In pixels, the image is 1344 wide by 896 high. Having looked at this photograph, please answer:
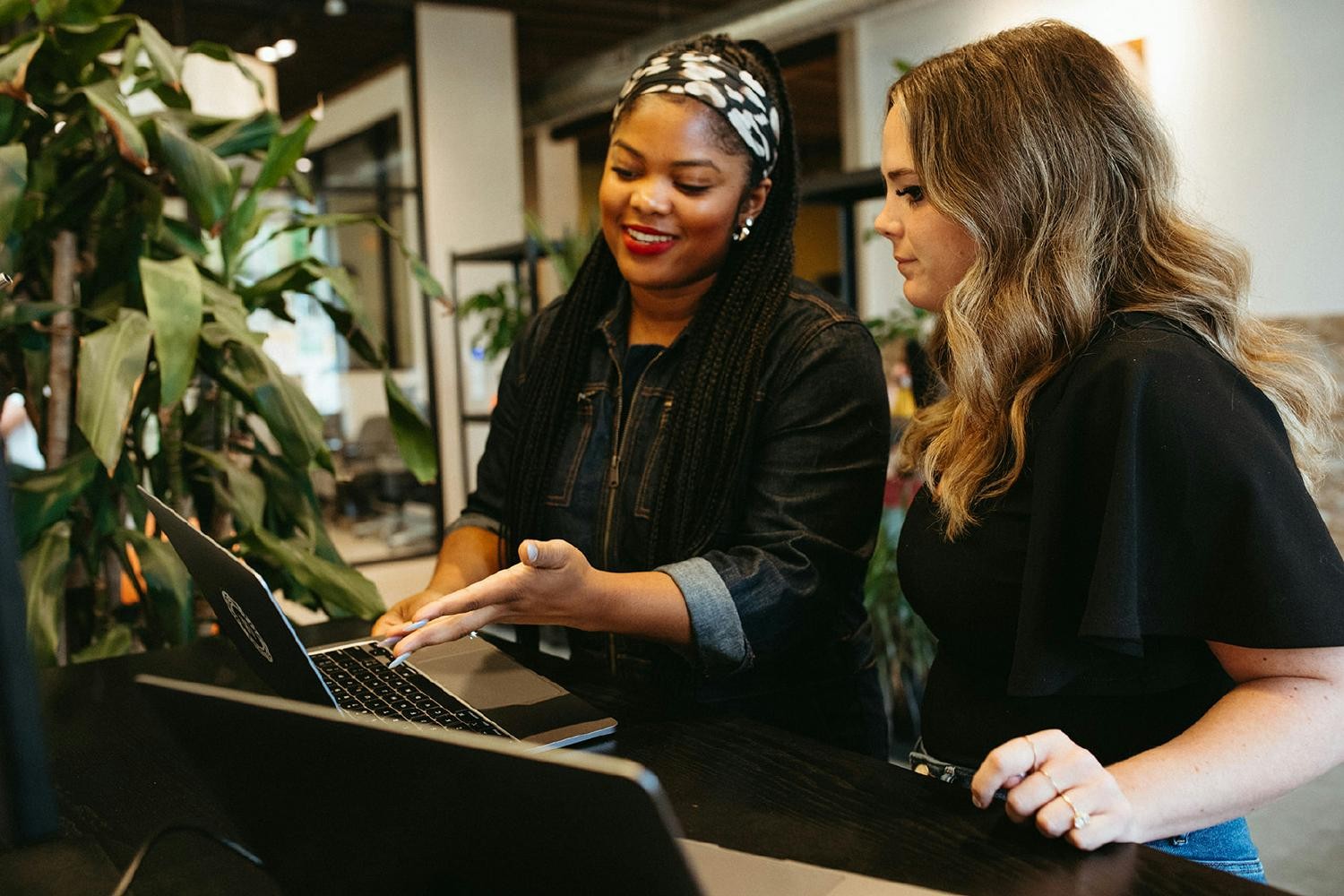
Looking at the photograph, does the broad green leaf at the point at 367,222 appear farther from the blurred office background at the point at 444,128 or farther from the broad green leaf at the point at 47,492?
the blurred office background at the point at 444,128

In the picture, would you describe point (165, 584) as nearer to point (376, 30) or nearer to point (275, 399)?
point (275, 399)

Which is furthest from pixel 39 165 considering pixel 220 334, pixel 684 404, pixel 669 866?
pixel 669 866

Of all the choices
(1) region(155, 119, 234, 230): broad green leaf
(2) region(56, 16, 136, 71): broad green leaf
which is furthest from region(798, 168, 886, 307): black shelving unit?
(2) region(56, 16, 136, 71): broad green leaf

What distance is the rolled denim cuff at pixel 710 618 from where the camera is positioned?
1182 mm

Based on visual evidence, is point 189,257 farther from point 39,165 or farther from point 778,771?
point 778,771

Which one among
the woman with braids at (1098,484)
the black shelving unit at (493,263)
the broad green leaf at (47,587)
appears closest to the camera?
the woman with braids at (1098,484)

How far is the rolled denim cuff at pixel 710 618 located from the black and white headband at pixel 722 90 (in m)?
0.55

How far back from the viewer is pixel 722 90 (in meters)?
1.37

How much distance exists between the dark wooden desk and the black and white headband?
0.71 meters

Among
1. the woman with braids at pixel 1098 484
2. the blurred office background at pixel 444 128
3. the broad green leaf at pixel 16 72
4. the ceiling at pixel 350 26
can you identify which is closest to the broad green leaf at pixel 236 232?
the broad green leaf at pixel 16 72

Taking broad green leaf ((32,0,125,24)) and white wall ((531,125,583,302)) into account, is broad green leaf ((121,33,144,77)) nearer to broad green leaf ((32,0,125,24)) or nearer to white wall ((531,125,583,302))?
broad green leaf ((32,0,125,24))

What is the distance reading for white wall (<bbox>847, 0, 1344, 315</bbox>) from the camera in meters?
3.48

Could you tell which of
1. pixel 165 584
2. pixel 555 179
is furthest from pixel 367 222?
pixel 555 179

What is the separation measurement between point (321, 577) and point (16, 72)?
0.87m
